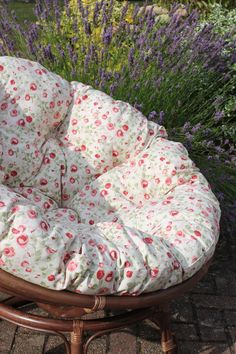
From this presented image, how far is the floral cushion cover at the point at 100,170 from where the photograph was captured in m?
2.04

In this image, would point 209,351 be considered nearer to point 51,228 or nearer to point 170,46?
point 51,228

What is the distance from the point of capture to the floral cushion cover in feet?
6.71

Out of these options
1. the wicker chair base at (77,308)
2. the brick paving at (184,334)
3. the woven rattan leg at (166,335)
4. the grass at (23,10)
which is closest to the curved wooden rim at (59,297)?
the wicker chair base at (77,308)

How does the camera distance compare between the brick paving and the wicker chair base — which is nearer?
the wicker chair base

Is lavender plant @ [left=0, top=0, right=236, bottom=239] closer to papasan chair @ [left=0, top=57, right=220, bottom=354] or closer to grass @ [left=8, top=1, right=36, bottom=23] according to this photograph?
papasan chair @ [left=0, top=57, right=220, bottom=354]

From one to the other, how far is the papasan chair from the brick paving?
142 mm

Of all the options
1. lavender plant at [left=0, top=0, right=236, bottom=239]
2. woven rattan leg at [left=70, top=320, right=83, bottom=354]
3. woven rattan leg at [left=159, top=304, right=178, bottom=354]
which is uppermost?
lavender plant at [left=0, top=0, right=236, bottom=239]

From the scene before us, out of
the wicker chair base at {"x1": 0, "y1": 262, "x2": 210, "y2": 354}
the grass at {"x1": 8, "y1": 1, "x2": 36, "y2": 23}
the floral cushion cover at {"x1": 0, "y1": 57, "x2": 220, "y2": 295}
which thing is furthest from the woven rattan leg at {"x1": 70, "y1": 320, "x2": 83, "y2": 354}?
the grass at {"x1": 8, "y1": 1, "x2": 36, "y2": 23}

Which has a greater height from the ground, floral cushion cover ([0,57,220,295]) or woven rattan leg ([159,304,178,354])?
floral cushion cover ([0,57,220,295])

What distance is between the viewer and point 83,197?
8.71 ft

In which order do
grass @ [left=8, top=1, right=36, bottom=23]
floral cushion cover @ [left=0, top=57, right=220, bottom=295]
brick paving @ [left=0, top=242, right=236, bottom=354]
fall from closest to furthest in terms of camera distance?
1. floral cushion cover @ [left=0, top=57, right=220, bottom=295]
2. brick paving @ [left=0, top=242, right=236, bottom=354]
3. grass @ [left=8, top=1, right=36, bottom=23]

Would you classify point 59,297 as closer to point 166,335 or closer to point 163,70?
point 166,335

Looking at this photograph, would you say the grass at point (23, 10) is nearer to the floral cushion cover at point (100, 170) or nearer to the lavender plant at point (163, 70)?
the lavender plant at point (163, 70)

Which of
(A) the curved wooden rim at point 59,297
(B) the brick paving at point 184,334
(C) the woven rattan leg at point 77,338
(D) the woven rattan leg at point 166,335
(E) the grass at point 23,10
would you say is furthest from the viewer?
(E) the grass at point 23,10
